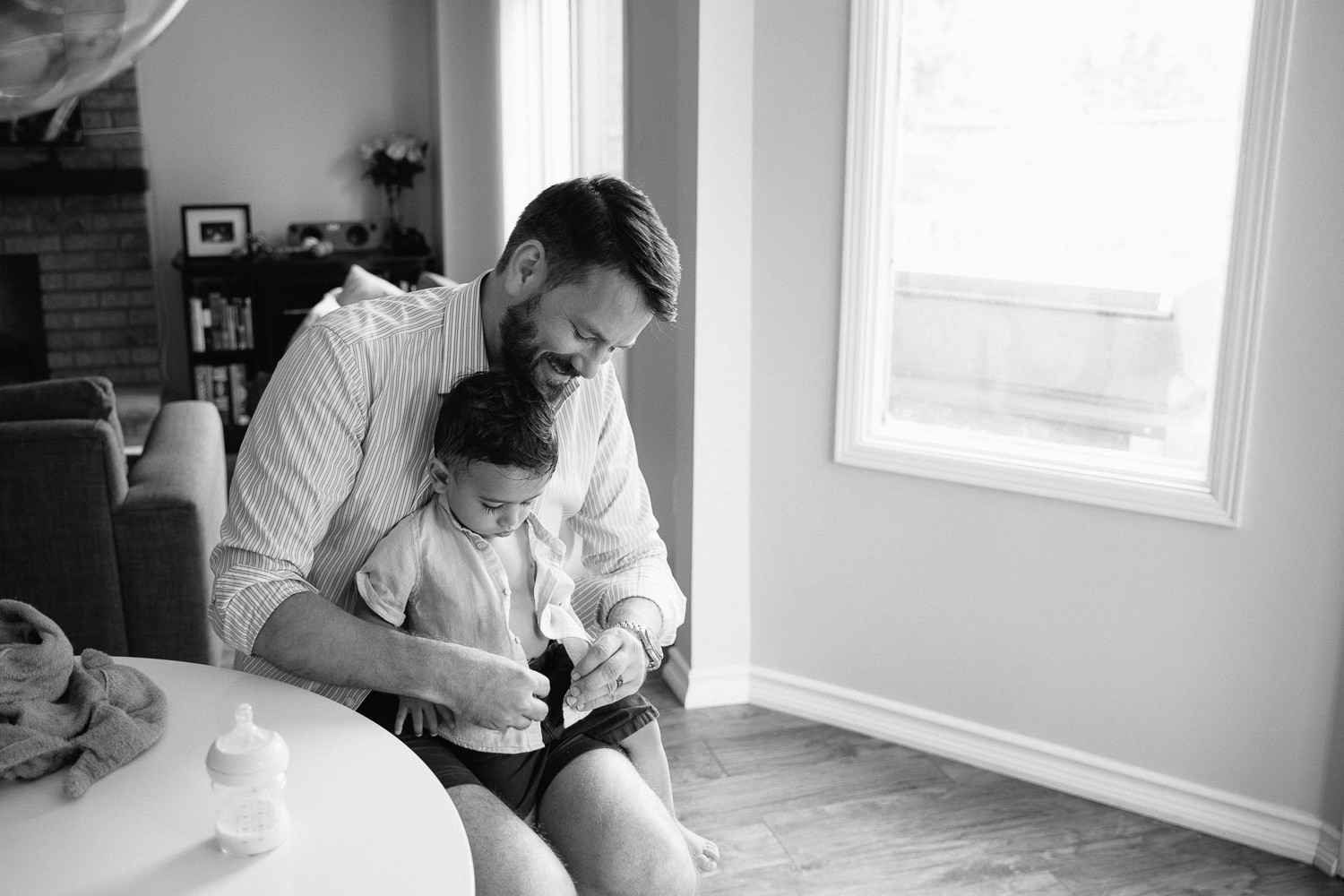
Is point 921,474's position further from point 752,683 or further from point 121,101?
point 121,101

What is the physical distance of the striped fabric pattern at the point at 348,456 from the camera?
4.37ft

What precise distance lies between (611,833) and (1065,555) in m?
1.35

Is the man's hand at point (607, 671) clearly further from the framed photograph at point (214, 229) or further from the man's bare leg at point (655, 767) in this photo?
the framed photograph at point (214, 229)

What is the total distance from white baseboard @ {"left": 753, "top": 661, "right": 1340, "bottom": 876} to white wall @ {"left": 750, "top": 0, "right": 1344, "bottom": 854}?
2 cm

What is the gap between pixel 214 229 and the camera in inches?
205

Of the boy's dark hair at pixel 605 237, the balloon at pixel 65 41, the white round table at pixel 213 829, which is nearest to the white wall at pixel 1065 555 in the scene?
the boy's dark hair at pixel 605 237

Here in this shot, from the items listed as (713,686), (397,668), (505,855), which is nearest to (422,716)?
(397,668)

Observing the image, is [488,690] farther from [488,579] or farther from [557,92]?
[557,92]

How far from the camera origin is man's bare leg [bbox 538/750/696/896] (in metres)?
1.33

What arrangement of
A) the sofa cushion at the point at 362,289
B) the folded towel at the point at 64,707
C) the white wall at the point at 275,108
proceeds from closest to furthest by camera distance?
the folded towel at the point at 64,707 < the sofa cushion at the point at 362,289 < the white wall at the point at 275,108

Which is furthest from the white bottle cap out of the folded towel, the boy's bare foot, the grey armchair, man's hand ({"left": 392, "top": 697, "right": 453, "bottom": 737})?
the grey armchair

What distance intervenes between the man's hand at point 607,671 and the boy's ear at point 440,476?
0.26 m

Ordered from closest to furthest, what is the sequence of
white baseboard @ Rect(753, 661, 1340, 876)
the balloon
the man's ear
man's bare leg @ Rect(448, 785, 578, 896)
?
the balloon → man's bare leg @ Rect(448, 785, 578, 896) → the man's ear → white baseboard @ Rect(753, 661, 1340, 876)

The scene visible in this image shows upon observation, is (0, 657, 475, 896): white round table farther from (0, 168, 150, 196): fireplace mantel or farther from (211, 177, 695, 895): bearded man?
(0, 168, 150, 196): fireplace mantel
